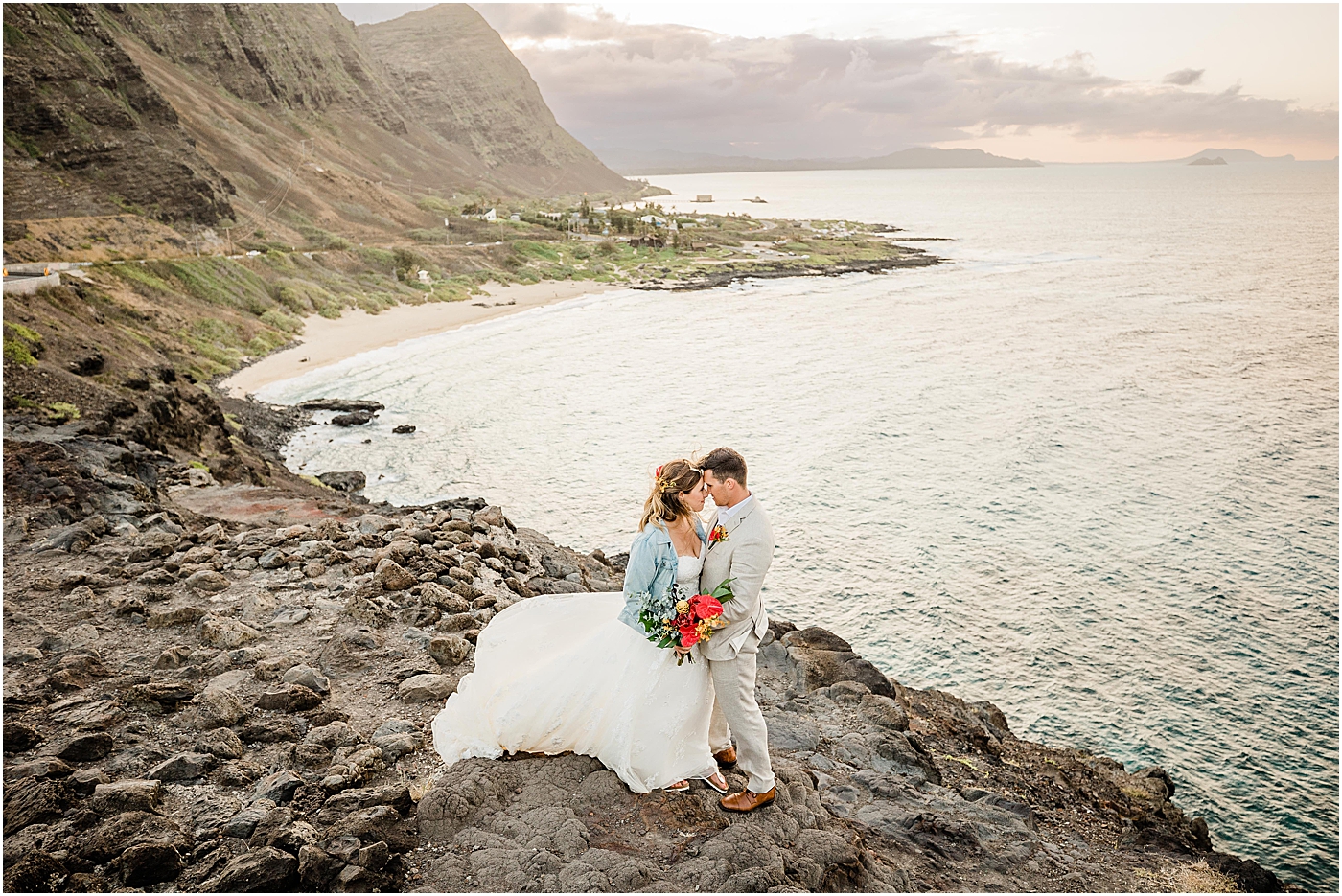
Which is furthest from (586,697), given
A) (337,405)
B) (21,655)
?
(337,405)

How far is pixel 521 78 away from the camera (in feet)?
654

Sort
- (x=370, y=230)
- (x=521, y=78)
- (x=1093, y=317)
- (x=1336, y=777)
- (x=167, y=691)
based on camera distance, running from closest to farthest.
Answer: (x=167, y=691) < (x=1336, y=777) < (x=1093, y=317) < (x=370, y=230) < (x=521, y=78)

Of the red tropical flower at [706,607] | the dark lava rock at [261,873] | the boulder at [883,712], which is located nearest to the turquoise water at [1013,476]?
the boulder at [883,712]

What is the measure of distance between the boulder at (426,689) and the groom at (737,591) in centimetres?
316

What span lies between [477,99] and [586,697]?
626 feet

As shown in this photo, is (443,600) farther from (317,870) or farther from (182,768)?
(317,870)

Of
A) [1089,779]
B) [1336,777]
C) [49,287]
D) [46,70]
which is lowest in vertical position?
[1336,777]

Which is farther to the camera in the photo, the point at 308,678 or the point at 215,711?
the point at 308,678

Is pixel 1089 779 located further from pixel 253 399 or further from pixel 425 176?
pixel 425 176

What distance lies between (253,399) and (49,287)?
6363 mm

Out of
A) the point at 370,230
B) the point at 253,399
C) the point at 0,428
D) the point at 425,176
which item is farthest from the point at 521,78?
the point at 0,428

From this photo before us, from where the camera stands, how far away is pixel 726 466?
5426 millimetres

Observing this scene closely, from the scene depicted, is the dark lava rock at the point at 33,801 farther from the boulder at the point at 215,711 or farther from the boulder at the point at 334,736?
the boulder at the point at 334,736

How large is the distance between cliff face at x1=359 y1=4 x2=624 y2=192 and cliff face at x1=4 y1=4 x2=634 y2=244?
600 mm
